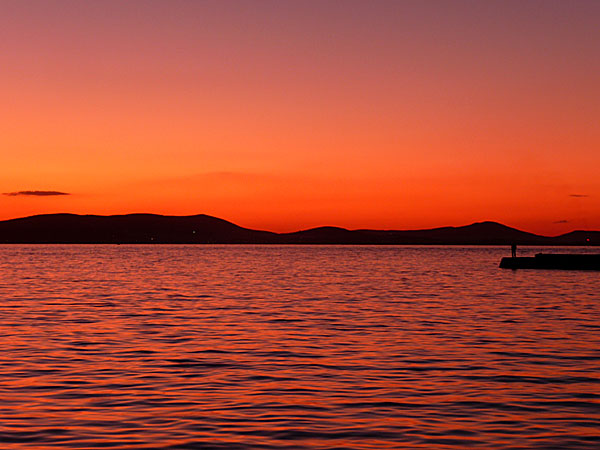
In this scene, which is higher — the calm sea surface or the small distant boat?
the small distant boat

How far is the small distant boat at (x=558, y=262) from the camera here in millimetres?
95375

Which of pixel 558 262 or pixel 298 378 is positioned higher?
pixel 558 262

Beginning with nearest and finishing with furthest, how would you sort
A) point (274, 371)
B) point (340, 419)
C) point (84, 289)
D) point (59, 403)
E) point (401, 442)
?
1. point (401, 442)
2. point (340, 419)
3. point (59, 403)
4. point (274, 371)
5. point (84, 289)

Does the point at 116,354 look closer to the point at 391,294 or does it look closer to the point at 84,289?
the point at 391,294

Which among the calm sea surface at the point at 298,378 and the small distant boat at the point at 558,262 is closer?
the calm sea surface at the point at 298,378

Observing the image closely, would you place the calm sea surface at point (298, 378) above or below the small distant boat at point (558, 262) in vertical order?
below

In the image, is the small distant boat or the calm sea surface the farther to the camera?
the small distant boat

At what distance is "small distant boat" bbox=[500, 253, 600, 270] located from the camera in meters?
95.4

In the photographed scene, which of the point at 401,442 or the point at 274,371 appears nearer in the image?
the point at 401,442

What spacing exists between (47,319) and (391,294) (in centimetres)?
2399

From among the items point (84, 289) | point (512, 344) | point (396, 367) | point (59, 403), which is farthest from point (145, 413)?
point (84, 289)

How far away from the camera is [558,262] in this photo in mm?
98875

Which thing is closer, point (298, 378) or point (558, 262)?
point (298, 378)

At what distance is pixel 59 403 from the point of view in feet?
52.9
